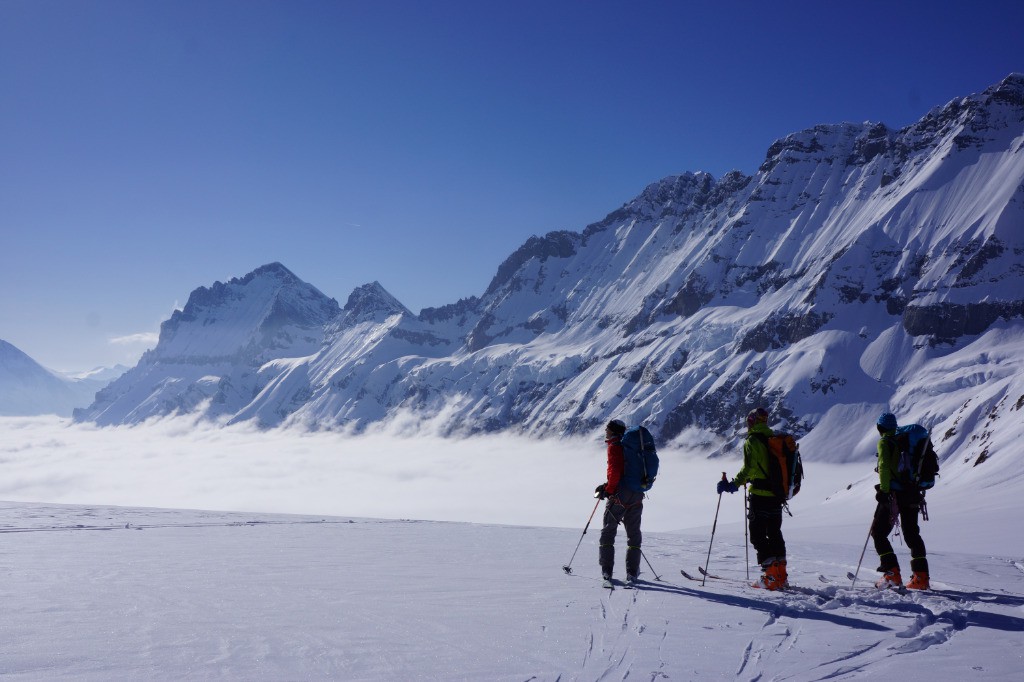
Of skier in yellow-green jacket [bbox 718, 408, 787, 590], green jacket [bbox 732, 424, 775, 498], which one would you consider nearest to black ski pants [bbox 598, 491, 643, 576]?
skier in yellow-green jacket [bbox 718, 408, 787, 590]

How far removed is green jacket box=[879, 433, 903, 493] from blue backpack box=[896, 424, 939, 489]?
0.19 ft

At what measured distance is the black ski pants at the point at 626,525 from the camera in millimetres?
11172

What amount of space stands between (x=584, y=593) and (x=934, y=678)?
519cm

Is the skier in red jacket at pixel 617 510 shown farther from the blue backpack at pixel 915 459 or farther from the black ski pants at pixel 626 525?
the blue backpack at pixel 915 459

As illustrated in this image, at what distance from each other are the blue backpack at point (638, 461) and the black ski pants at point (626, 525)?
21 cm

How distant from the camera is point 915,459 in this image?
10664 mm

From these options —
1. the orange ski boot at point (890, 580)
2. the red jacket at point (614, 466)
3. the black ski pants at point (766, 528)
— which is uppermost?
the red jacket at point (614, 466)

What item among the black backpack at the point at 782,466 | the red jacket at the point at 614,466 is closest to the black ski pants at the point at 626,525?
the red jacket at the point at 614,466

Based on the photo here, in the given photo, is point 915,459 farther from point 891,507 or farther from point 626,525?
point 626,525

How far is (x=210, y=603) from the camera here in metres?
9.12

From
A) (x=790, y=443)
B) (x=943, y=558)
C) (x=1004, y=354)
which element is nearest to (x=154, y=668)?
(x=790, y=443)

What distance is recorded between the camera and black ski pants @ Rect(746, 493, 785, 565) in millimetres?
10641

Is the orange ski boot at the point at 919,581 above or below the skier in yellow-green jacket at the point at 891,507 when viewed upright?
below

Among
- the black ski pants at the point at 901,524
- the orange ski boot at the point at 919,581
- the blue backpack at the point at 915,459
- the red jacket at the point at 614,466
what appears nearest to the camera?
the orange ski boot at the point at 919,581
